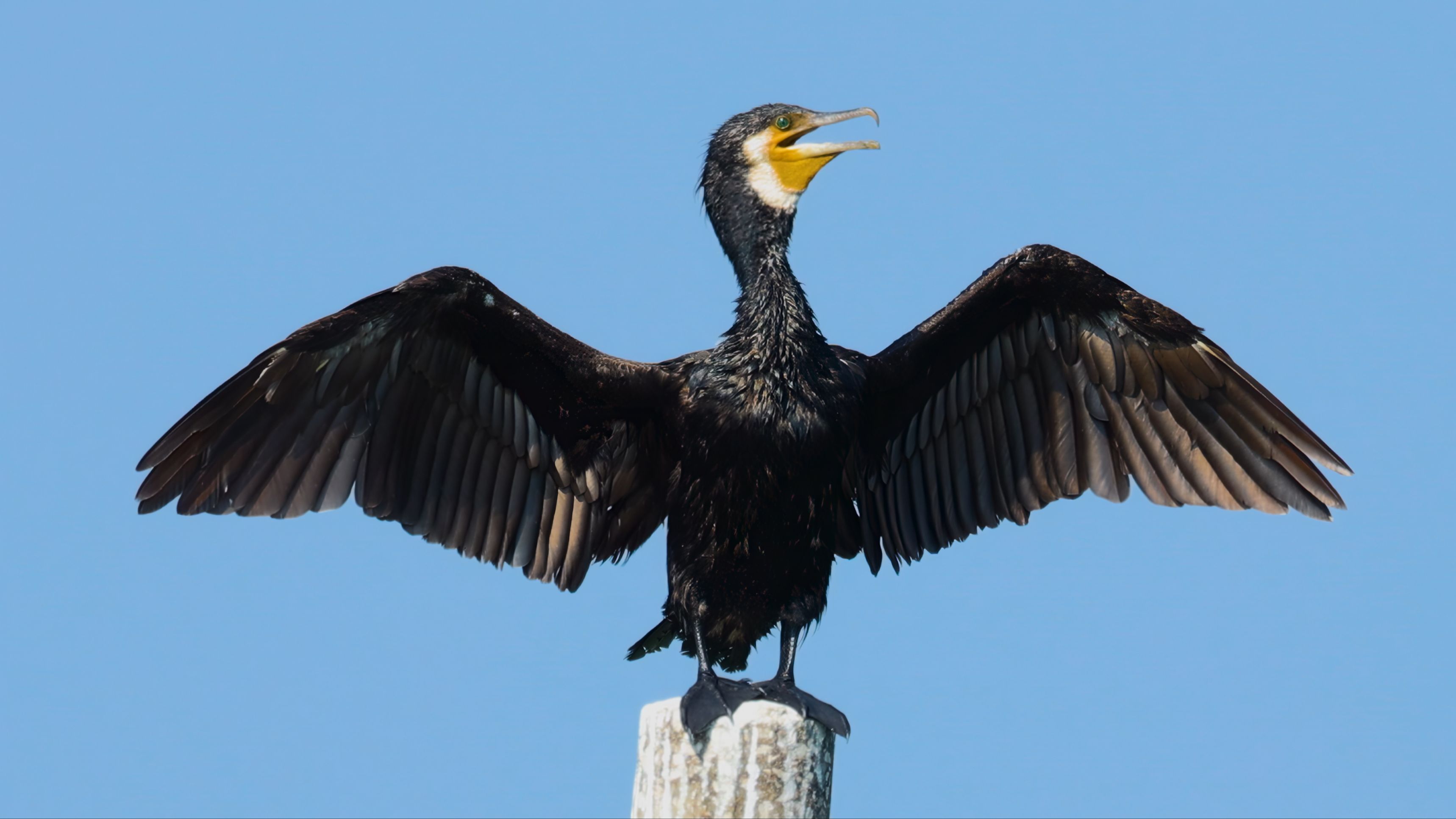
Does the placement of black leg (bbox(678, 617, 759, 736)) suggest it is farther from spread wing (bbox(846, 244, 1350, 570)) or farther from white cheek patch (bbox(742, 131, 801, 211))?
white cheek patch (bbox(742, 131, 801, 211))

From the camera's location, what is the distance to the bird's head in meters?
7.38

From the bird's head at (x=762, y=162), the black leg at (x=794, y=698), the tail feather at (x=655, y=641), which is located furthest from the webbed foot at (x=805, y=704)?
the bird's head at (x=762, y=162)

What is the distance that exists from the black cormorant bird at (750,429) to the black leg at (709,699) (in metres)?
0.09

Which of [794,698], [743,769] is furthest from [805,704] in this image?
[743,769]

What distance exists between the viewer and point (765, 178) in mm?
7418

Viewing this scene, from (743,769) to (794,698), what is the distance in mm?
886

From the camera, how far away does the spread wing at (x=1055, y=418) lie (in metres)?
7.57

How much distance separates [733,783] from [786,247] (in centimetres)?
278

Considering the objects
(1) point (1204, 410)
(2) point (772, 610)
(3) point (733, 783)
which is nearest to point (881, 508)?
(2) point (772, 610)

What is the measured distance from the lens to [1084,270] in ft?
24.6

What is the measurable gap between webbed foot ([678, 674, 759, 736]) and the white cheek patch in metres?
2.28

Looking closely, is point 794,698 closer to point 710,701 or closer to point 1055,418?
point 710,701

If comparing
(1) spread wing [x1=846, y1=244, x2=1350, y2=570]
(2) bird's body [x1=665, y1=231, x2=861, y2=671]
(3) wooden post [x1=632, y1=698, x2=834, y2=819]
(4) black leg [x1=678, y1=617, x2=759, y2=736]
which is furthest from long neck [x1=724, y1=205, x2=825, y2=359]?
(3) wooden post [x1=632, y1=698, x2=834, y2=819]

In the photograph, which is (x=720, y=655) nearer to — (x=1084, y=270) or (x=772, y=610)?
(x=772, y=610)
